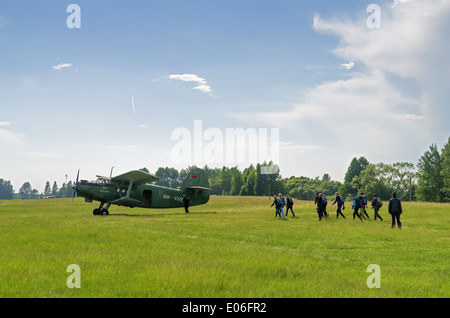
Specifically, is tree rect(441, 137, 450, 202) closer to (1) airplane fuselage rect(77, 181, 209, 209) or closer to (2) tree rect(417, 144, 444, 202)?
(2) tree rect(417, 144, 444, 202)

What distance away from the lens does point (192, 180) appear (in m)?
35.8

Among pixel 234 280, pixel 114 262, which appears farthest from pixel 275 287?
pixel 114 262

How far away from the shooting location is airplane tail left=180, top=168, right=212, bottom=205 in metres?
35.4

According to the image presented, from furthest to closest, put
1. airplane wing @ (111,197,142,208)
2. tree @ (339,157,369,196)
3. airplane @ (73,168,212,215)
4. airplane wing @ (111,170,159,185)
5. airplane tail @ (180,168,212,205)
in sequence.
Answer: tree @ (339,157,369,196) < airplane tail @ (180,168,212,205) < airplane wing @ (111,197,142,208) < airplane @ (73,168,212,215) < airplane wing @ (111,170,159,185)

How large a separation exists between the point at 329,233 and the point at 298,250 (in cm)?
549

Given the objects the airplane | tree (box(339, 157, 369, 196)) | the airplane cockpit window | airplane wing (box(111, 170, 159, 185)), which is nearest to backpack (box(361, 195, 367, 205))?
the airplane

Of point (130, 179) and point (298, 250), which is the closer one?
point (298, 250)

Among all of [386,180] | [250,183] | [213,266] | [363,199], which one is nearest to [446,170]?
[386,180]

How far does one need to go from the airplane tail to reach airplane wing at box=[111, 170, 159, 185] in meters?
5.26

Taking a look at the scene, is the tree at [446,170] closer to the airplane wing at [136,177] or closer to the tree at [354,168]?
the tree at [354,168]

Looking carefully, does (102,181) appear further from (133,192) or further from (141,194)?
(141,194)

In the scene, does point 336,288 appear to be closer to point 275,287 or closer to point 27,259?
point 275,287

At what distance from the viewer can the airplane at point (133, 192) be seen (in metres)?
29.8

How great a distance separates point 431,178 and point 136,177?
91.3 meters
